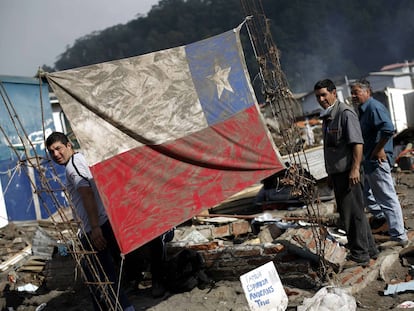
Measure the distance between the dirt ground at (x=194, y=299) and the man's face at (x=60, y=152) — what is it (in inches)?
72.4

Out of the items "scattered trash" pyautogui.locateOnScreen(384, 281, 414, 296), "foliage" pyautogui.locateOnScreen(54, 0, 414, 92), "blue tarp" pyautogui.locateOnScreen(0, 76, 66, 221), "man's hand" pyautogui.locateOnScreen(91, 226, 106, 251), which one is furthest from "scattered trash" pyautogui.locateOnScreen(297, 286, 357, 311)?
"foliage" pyautogui.locateOnScreen(54, 0, 414, 92)

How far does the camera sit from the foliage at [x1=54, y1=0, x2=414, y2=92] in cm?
6962

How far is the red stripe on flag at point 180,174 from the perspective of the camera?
12.9 ft

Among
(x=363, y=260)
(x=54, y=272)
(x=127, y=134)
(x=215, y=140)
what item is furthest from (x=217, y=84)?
(x=54, y=272)

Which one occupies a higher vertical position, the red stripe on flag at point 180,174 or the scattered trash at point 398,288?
the red stripe on flag at point 180,174

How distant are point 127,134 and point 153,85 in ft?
1.81

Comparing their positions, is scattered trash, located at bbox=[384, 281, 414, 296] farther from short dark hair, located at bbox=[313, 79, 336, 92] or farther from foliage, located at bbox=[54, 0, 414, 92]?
foliage, located at bbox=[54, 0, 414, 92]

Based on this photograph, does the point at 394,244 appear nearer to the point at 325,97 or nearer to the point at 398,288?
the point at 398,288

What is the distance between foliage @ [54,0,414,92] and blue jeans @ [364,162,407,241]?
5947 cm

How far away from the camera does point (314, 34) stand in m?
73.2

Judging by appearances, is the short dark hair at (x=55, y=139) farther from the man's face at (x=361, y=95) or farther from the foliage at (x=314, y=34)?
the foliage at (x=314, y=34)

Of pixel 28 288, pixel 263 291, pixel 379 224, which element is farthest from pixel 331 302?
pixel 28 288

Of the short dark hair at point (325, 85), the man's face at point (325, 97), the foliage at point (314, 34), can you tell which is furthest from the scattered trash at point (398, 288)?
the foliage at point (314, 34)

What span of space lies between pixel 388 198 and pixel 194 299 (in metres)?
2.53
